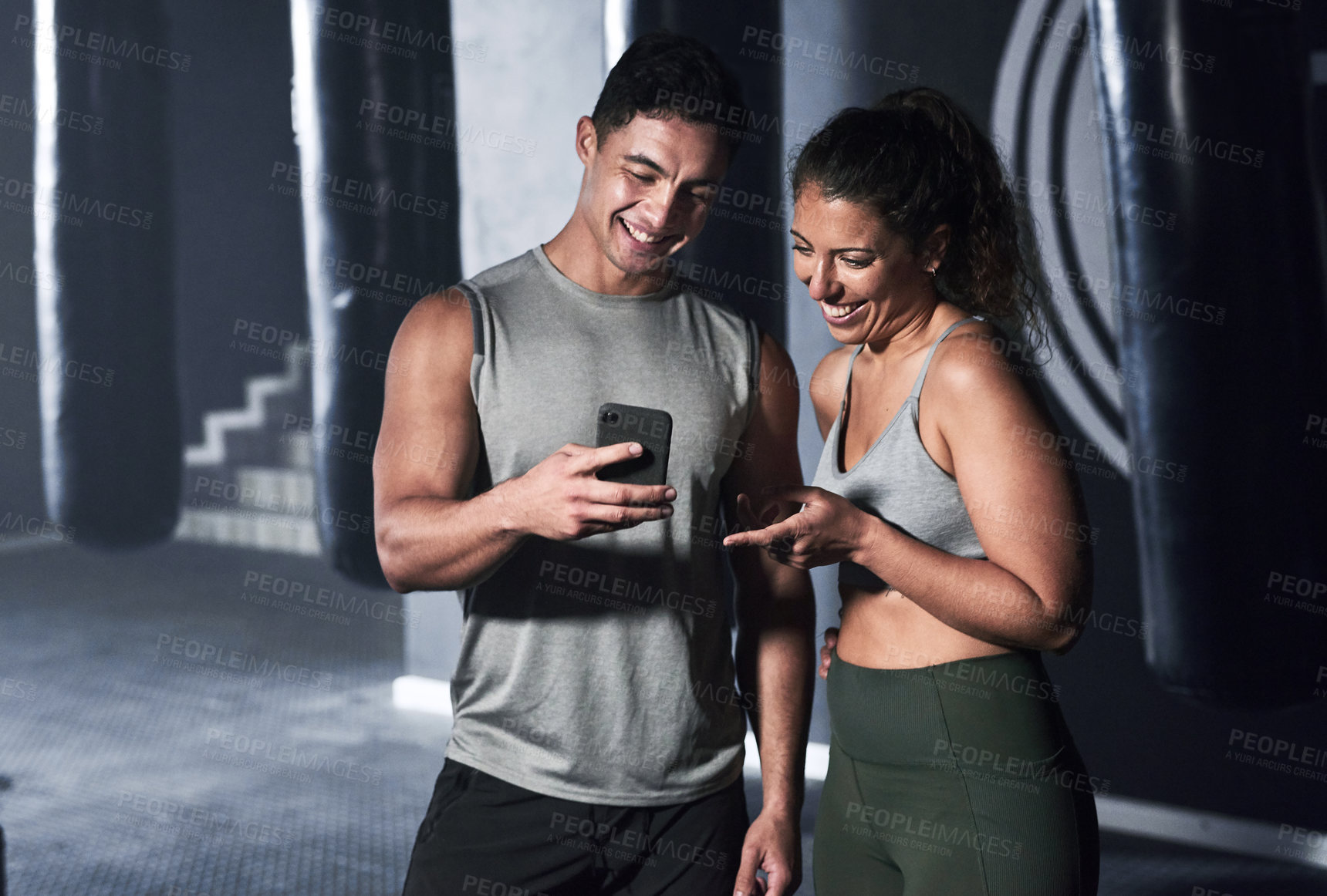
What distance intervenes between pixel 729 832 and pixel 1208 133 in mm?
1694

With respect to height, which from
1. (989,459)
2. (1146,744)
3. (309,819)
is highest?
(989,459)

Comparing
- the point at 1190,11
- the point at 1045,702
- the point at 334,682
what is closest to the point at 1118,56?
the point at 1190,11

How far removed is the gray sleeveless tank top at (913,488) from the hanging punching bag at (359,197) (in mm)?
1987

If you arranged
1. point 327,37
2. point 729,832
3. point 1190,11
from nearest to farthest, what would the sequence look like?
point 729,832
point 1190,11
point 327,37

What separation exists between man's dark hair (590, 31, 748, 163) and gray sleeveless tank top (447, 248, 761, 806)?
20cm

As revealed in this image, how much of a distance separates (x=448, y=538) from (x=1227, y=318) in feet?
5.53

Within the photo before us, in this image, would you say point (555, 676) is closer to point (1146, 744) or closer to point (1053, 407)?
point (1053, 407)

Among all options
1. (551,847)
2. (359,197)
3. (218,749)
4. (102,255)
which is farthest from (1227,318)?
(102,255)

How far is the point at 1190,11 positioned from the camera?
6.35 ft

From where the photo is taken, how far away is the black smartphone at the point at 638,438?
2.84 feet

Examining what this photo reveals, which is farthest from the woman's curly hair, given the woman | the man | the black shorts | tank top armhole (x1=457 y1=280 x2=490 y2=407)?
the black shorts

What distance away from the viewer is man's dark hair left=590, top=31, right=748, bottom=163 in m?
1.03

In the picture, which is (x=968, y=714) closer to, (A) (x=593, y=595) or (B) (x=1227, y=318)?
(A) (x=593, y=595)

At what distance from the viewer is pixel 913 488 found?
3.23ft
